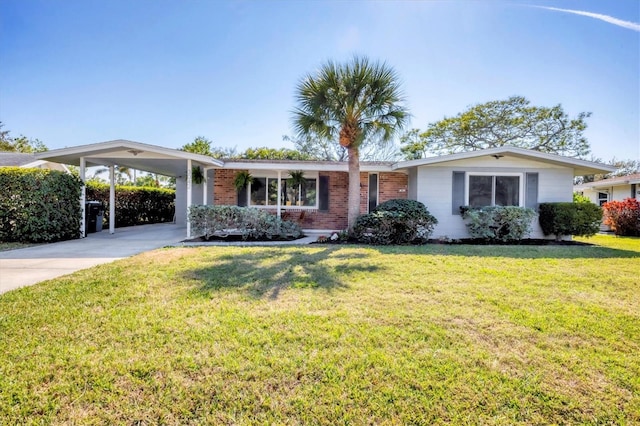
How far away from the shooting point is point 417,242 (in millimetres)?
9695

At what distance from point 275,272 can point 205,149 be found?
24567 mm

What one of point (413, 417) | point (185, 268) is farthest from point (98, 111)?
point (413, 417)

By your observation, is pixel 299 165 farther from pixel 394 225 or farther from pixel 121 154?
pixel 121 154

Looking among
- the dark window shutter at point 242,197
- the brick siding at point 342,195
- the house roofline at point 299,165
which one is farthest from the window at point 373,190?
the dark window shutter at point 242,197

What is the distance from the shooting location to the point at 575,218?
998 centimetres

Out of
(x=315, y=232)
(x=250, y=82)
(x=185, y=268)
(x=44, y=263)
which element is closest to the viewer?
(x=185, y=268)

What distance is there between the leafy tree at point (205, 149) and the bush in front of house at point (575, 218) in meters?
22.1

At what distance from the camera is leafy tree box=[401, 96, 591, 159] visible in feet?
78.0

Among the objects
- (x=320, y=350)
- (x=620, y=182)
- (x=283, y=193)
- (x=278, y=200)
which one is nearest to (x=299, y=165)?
(x=278, y=200)

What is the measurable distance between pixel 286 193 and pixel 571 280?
10.1 m

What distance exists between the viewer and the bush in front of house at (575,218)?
10.0m

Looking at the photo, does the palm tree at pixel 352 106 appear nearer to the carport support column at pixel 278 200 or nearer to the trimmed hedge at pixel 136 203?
the carport support column at pixel 278 200

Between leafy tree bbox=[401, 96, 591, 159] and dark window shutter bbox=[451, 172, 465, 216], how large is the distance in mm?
12855

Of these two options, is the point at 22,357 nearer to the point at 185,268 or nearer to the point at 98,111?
the point at 185,268
